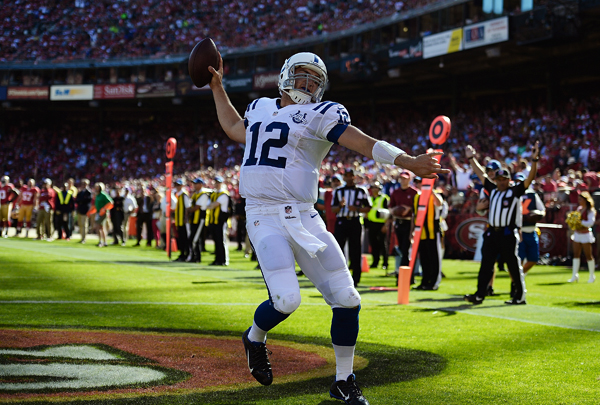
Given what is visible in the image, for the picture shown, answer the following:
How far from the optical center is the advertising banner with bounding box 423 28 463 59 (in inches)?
963

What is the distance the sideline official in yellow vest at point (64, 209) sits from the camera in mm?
21031

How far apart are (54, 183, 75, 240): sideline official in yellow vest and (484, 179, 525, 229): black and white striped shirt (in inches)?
623

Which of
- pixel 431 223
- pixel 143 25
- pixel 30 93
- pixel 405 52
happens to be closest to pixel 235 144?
pixel 143 25

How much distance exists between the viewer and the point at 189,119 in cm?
4319

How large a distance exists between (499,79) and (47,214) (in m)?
20.2

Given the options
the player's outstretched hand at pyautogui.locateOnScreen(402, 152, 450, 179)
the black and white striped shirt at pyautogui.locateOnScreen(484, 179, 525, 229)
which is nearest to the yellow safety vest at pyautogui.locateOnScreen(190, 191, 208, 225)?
the black and white striped shirt at pyautogui.locateOnScreen(484, 179, 525, 229)

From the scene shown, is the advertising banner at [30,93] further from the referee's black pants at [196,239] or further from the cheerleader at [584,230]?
the cheerleader at [584,230]

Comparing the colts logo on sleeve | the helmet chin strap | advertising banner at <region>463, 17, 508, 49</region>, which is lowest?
the colts logo on sleeve

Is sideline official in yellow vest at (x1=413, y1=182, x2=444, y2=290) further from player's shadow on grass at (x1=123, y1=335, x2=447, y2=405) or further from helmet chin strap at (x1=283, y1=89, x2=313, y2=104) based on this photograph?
helmet chin strap at (x1=283, y1=89, x2=313, y2=104)

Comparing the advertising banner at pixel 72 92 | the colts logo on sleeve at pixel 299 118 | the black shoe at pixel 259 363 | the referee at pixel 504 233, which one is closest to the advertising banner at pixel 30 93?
the advertising banner at pixel 72 92

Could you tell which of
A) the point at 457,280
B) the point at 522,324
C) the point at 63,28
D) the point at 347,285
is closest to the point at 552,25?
the point at 457,280

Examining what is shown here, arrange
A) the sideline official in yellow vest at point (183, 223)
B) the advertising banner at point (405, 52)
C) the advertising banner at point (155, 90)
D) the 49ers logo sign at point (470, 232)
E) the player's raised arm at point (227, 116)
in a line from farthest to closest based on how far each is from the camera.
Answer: the advertising banner at point (155, 90), the advertising banner at point (405, 52), the 49ers logo sign at point (470, 232), the sideline official in yellow vest at point (183, 223), the player's raised arm at point (227, 116)

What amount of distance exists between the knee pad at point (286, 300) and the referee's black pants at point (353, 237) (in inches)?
261

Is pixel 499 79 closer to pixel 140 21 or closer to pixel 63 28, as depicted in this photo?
pixel 140 21
